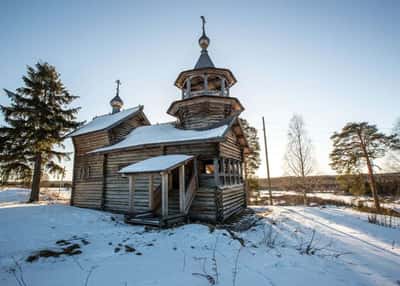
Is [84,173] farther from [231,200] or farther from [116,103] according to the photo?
[231,200]

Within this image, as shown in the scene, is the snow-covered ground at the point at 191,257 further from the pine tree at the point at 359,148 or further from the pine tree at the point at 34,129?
the pine tree at the point at 359,148

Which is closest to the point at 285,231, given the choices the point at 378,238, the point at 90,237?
the point at 378,238

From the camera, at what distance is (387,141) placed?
18156 mm

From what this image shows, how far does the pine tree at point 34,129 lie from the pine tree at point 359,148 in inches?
1044

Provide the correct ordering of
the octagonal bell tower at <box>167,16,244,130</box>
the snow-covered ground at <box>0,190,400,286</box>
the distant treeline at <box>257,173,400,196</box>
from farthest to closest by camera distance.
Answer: the distant treeline at <box>257,173,400,196</box>
the octagonal bell tower at <box>167,16,244,130</box>
the snow-covered ground at <box>0,190,400,286</box>

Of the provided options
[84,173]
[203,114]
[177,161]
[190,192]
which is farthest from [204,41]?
[84,173]

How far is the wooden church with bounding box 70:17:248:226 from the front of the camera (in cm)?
908

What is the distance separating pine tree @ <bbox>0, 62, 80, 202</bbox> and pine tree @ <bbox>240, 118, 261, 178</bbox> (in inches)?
738

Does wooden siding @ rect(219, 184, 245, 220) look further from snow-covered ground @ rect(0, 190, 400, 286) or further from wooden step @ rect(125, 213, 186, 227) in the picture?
snow-covered ground @ rect(0, 190, 400, 286)

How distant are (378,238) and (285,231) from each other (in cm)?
317

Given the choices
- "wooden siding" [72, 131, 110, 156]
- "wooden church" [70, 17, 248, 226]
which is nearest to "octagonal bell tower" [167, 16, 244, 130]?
"wooden church" [70, 17, 248, 226]

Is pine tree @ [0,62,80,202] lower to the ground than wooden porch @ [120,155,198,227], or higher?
higher

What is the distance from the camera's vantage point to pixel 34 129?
14336mm

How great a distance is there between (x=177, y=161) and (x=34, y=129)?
13184 mm
